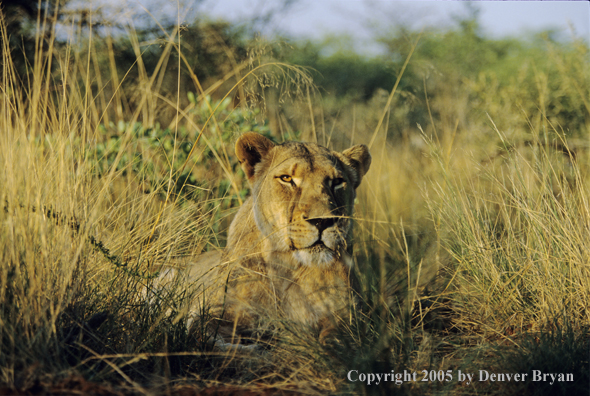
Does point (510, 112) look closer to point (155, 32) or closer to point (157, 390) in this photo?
point (155, 32)

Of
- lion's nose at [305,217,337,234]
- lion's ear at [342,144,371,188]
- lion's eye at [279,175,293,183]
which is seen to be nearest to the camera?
lion's nose at [305,217,337,234]

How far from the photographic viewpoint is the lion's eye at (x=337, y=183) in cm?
344

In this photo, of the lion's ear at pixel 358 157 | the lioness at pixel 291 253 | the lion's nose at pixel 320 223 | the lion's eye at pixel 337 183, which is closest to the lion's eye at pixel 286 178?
the lioness at pixel 291 253

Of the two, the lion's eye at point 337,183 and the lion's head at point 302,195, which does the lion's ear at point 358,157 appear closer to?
the lion's head at point 302,195

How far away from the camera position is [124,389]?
221 cm

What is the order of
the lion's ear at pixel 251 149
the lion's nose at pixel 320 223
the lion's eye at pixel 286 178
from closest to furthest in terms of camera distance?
Result: the lion's nose at pixel 320 223, the lion's eye at pixel 286 178, the lion's ear at pixel 251 149

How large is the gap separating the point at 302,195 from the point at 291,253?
1.26 ft

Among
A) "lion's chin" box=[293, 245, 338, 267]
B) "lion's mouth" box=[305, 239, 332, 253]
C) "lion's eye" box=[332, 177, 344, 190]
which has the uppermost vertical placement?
"lion's eye" box=[332, 177, 344, 190]

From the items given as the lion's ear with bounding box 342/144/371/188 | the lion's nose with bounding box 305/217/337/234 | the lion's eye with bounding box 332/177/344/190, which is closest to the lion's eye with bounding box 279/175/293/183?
the lion's eye with bounding box 332/177/344/190

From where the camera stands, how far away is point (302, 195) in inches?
127

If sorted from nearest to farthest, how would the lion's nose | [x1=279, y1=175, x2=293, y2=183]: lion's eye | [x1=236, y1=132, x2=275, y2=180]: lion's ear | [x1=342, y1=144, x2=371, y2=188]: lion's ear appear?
the lion's nose, [x1=279, y1=175, x2=293, y2=183]: lion's eye, [x1=236, y1=132, x2=275, y2=180]: lion's ear, [x1=342, y1=144, x2=371, y2=188]: lion's ear

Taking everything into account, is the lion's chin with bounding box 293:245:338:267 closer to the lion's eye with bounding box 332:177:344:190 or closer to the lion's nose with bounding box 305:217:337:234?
the lion's nose with bounding box 305:217:337:234

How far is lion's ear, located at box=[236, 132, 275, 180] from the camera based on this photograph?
11.6ft

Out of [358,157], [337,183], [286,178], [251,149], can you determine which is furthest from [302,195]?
[358,157]
